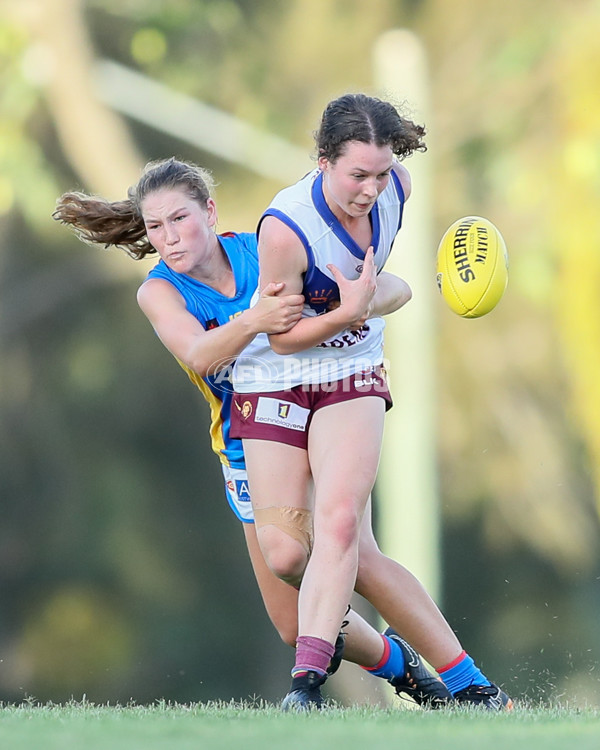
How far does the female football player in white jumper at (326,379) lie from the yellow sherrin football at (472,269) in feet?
0.88

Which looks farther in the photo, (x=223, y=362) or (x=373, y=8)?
(x=373, y=8)

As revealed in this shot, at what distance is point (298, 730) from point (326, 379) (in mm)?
1193

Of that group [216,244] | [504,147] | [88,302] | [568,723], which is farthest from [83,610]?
[568,723]

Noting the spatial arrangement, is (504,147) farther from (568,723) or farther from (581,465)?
(568,723)

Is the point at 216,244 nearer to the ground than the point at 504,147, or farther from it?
nearer to the ground

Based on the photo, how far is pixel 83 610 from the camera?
568 cm

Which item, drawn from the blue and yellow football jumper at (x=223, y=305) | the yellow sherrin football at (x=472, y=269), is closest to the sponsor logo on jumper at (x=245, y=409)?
the blue and yellow football jumper at (x=223, y=305)

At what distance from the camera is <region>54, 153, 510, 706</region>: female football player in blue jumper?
11.2 feet

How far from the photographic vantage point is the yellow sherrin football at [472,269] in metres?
3.57

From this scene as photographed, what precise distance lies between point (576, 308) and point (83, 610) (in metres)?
2.77

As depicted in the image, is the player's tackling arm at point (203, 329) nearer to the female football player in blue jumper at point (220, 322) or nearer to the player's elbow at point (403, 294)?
the female football player in blue jumper at point (220, 322)

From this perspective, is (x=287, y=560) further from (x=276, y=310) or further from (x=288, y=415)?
(x=276, y=310)

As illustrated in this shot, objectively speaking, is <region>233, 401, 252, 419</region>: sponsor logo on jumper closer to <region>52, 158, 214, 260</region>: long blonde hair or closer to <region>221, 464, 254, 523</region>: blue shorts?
<region>221, 464, 254, 523</region>: blue shorts

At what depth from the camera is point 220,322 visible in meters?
3.62
